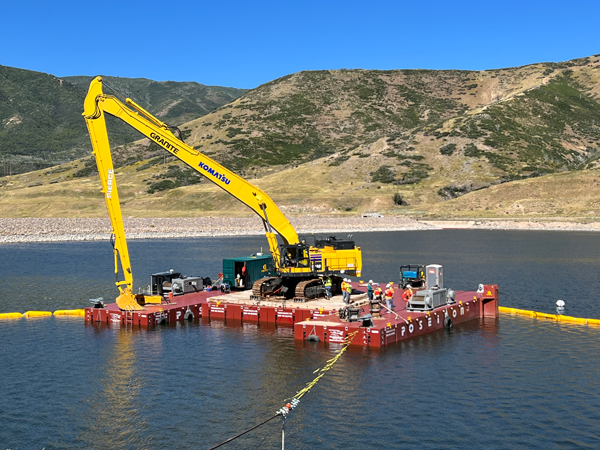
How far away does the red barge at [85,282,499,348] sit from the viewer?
33.6 meters

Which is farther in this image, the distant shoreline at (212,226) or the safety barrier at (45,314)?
the distant shoreline at (212,226)

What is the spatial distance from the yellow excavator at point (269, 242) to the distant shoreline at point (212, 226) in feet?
250

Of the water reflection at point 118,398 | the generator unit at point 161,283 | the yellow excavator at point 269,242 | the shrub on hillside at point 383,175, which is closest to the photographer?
the water reflection at point 118,398

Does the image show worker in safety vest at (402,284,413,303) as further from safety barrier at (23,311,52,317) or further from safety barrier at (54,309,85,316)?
safety barrier at (23,311,52,317)

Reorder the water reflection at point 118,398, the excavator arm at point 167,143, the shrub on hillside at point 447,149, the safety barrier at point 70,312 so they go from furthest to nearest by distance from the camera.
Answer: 1. the shrub on hillside at point 447,149
2. the safety barrier at point 70,312
3. the excavator arm at point 167,143
4. the water reflection at point 118,398

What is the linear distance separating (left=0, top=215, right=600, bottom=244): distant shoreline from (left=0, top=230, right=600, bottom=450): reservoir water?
69231 millimetres

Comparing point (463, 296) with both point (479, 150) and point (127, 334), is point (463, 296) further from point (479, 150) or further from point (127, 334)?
point (479, 150)

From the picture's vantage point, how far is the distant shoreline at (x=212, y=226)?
115875mm

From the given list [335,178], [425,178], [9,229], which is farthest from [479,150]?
[9,229]

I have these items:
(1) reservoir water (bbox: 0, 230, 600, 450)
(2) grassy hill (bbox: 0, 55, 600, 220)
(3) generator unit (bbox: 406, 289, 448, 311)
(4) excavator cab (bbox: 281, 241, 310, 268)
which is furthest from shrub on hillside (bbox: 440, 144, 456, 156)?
(4) excavator cab (bbox: 281, 241, 310, 268)

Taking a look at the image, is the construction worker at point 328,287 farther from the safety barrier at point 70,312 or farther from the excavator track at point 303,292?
the safety barrier at point 70,312

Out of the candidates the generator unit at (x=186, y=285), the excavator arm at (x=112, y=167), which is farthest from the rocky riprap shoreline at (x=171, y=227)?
the excavator arm at (x=112, y=167)

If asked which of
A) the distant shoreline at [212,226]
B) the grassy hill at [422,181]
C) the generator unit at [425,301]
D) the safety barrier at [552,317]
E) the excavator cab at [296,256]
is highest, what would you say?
the grassy hill at [422,181]

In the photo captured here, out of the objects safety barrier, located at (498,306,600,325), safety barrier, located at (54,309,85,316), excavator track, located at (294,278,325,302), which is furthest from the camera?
safety barrier, located at (54,309,85,316)
